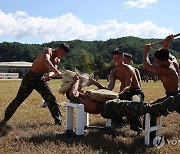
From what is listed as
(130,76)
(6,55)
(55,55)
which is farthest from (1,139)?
(6,55)

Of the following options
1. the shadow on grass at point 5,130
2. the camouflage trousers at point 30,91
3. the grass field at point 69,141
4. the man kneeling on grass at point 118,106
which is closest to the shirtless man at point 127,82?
the grass field at point 69,141

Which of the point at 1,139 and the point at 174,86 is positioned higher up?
the point at 174,86

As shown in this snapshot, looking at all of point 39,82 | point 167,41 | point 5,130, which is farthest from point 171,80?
point 5,130

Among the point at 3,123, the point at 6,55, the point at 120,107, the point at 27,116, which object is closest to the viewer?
the point at 120,107

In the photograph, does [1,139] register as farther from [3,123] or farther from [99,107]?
[99,107]

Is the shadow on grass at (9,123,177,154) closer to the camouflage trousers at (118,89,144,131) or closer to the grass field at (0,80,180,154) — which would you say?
the grass field at (0,80,180,154)

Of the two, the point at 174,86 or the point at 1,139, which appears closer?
the point at 174,86

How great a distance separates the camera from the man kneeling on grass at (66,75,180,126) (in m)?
5.30

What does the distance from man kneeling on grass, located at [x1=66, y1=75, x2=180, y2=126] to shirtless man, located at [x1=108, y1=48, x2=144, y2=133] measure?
1.90ft

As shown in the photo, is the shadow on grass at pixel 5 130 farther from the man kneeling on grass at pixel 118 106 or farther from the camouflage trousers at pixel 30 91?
the man kneeling on grass at pixel 118 106

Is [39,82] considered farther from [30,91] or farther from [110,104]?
[110,104]

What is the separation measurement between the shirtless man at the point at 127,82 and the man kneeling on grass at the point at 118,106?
0.58 m

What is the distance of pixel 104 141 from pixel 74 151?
887 millimetres

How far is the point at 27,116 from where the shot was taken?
9.51 metres
